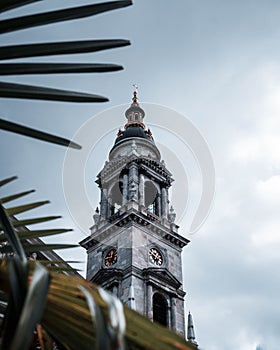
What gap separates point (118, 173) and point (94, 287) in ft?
142

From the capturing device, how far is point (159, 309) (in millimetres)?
36812

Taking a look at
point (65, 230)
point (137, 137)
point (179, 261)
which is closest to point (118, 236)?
point (179, 261)

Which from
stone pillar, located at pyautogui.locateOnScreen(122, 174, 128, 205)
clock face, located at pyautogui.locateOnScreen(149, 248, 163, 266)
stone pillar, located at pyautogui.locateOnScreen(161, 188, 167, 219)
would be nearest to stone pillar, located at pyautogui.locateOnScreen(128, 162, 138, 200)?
stone pillar, located at pyautogui.locateOnScreen(122, 174, 128, 205)

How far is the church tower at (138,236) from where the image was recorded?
3634 centimetres

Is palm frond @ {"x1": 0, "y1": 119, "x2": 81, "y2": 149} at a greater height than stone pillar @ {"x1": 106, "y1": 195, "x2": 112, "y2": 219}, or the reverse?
stone pillar @ {"x1": 106, "y1": 195, "x2": 112, "y2": 219}

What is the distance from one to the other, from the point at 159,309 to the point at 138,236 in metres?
5.20

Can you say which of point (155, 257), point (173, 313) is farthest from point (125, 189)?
point (173, 313)

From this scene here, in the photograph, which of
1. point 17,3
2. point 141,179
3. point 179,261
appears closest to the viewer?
point 17,3

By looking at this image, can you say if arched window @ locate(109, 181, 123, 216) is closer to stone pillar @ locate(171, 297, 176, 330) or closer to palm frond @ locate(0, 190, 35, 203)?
stone pillar @ locate(171, 297, 176, 330)

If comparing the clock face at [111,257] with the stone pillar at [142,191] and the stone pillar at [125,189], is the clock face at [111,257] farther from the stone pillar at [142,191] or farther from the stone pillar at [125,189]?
the stone pillar at [142,191]

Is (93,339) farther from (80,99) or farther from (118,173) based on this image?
(118,173)

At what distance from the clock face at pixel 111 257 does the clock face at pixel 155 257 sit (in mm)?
2468

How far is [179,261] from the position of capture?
4066cm

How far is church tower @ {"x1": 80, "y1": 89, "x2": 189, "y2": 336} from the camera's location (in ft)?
119
